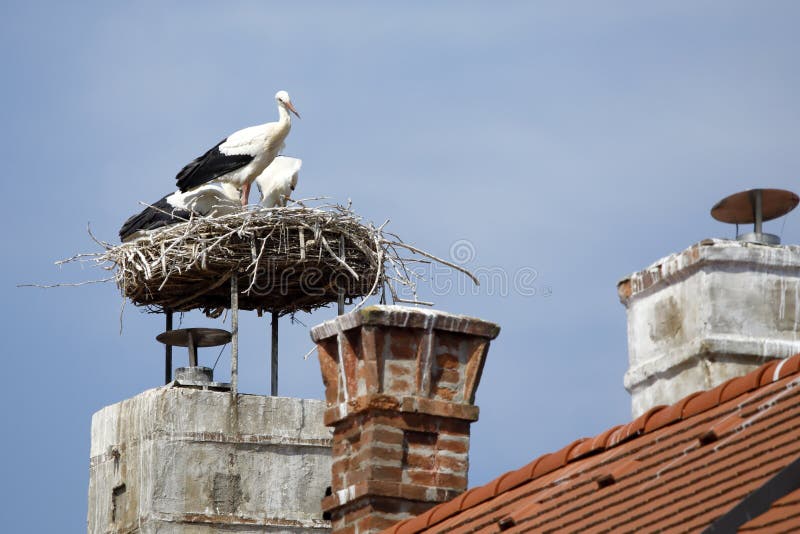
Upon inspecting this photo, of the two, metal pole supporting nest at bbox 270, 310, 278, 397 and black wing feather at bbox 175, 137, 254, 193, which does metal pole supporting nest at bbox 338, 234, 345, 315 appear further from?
black wing feather at bbox 175, 137, 254, 193

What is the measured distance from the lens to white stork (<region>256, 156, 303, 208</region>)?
680 inches

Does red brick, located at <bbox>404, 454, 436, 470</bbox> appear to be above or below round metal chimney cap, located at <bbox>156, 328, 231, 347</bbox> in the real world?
below

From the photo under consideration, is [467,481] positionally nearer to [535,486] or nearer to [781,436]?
[535,486]

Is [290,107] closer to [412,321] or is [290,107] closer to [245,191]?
[245,191]

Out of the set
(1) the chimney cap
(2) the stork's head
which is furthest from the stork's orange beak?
(1) the chimney cap

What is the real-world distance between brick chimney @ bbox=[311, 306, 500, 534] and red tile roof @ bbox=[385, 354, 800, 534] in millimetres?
395

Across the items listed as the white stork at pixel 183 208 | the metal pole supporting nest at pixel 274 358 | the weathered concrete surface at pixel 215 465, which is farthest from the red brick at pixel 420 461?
the white stork at pixel 183 208

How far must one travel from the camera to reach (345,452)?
7.82 meters

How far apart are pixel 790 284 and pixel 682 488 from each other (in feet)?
6.29

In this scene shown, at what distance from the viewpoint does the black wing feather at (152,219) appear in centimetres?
1595

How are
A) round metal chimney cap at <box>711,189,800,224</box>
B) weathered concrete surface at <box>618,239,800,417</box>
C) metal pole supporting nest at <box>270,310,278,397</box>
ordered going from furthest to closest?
metal pole supporting nest at <box>270,310,278,397</box>
round metal chimney cap at <box>711,189,800,224</box>
weathered concrete surface at <box>618,239,800,417</box>

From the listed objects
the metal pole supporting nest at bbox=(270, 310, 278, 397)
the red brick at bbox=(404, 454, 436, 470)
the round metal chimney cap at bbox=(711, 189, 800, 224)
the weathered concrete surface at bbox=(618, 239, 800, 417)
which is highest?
the metal pole supporting nest at bbox=(270, 310, 278, 397)

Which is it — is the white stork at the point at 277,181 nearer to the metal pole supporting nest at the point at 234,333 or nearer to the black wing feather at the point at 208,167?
the black wing feather at the point at 208,167

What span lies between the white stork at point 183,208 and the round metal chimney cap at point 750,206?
8371 millimetres
